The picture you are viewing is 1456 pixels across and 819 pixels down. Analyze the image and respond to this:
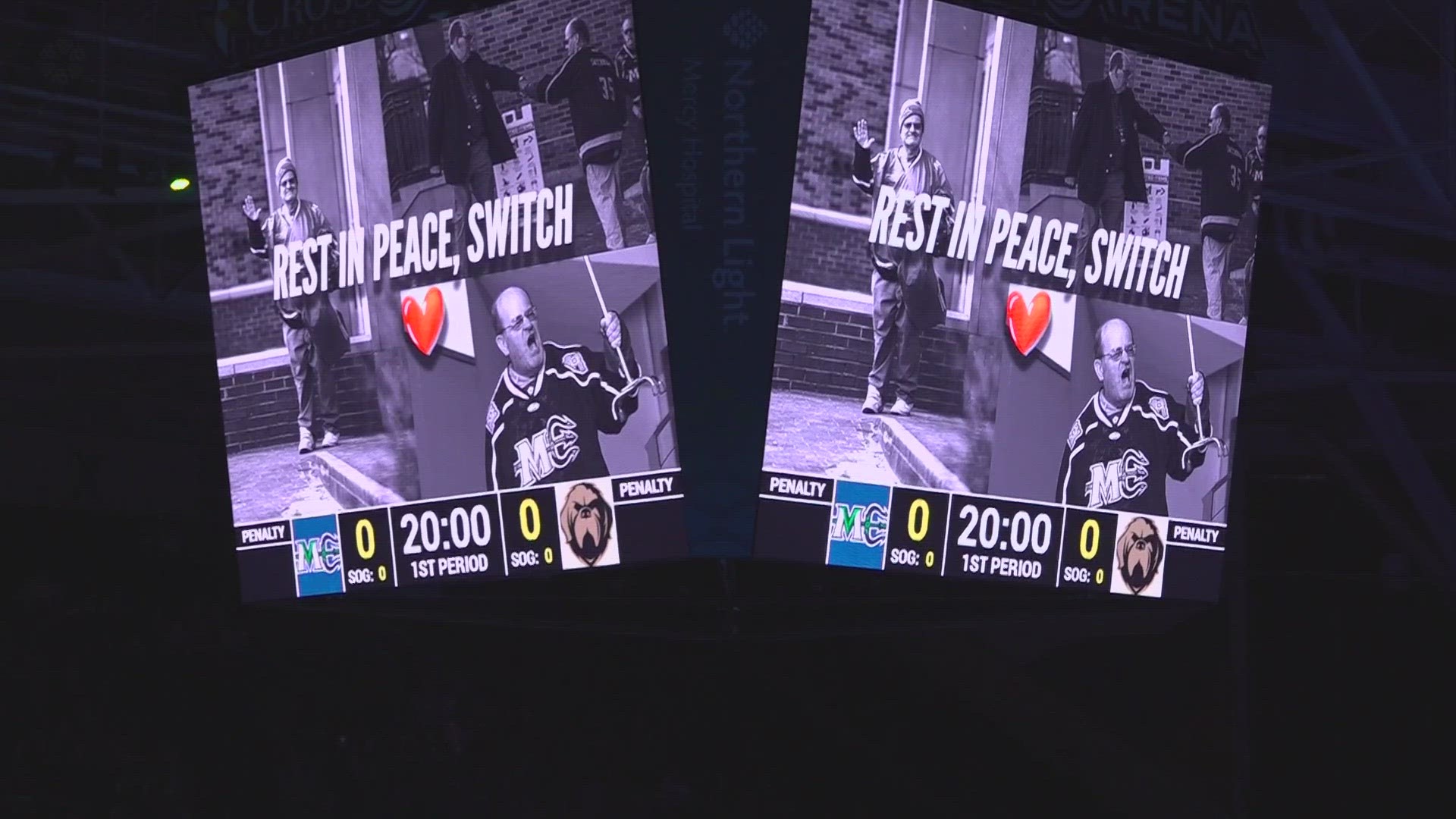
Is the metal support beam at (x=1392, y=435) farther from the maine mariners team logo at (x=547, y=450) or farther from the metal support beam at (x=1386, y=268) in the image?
the maine mariners team logo at (x=547, y=450)

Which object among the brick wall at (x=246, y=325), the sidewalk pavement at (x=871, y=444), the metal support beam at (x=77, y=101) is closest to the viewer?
the sidewalk pavement at (x=871, y=444)

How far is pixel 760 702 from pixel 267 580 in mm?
6622

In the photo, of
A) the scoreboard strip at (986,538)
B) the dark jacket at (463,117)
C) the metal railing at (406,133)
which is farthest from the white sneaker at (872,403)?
the metal railing at (406,133)

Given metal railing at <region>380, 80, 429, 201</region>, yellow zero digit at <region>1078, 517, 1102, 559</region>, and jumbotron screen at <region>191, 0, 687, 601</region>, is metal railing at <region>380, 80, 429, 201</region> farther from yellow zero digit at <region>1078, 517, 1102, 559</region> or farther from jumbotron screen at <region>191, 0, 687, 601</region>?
yellow zero digit at <region>1078, 517, 1102, 559</region>

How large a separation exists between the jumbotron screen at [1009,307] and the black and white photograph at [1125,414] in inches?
0.4

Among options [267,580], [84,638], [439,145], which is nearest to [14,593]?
[84,638]

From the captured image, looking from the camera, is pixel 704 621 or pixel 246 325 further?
pixel 704 621

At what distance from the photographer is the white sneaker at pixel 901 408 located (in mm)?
7965

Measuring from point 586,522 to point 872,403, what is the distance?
1.24m

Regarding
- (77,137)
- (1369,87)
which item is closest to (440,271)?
(77,137)

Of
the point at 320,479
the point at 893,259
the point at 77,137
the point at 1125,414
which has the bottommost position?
the point at 320,479

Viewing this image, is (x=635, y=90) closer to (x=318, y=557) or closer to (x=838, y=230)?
(x=838, y=230)

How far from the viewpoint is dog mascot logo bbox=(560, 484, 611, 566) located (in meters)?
7.85

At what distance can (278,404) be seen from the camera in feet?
28.6
